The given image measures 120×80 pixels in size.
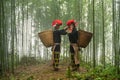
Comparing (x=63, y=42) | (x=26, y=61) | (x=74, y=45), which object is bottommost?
(x=26, y=61)

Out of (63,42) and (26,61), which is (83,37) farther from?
(63,42)

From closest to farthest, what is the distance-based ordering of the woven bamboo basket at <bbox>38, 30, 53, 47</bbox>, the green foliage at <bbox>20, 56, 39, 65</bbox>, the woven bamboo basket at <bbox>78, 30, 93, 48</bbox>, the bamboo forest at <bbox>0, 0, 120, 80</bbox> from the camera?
the bamboo forest at <bbox>0, 0, 120, 80</bbox>, the woven bamboo basket at <bbox>78, 30, 93, 48</bbox>, the woven bamboo basket at <bbox>38, 30, 53, 47</bbox>, the green foliage at <bbox>20, 56, 39, 65</bbox>

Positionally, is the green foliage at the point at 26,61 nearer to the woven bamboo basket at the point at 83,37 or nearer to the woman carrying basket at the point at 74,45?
the woman carrying basket at the point at 74,45

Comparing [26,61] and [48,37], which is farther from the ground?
[48,37]

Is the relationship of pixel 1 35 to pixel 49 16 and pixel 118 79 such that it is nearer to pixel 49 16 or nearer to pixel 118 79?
pixel 118 79

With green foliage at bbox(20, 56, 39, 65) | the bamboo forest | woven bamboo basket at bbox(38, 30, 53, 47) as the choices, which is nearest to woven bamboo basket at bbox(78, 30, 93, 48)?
the bamboo forest

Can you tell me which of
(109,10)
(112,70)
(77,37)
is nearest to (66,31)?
(77,37)

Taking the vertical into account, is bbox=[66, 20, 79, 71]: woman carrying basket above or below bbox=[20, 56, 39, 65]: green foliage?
above

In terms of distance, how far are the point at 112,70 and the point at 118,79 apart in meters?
0.70

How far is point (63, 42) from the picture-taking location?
1577 centimetres

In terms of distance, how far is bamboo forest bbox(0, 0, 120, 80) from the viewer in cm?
687

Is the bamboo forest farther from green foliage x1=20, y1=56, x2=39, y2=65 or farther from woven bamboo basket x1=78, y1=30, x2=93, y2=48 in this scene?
woven bamboo basket x1=78, y1=30, x2=93, y2=48

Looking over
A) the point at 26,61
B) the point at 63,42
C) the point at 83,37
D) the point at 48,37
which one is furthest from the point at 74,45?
the point at 63,42

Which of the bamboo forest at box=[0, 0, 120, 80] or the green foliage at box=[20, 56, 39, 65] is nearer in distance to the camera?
the bamboo forest at box=[0, 0, 120, 80]
